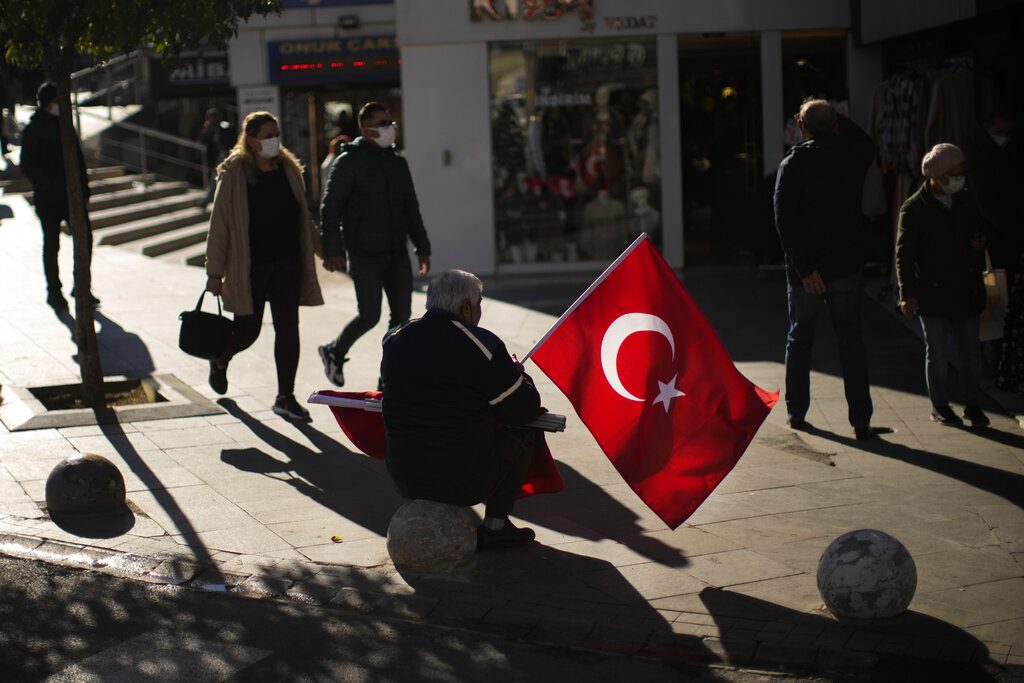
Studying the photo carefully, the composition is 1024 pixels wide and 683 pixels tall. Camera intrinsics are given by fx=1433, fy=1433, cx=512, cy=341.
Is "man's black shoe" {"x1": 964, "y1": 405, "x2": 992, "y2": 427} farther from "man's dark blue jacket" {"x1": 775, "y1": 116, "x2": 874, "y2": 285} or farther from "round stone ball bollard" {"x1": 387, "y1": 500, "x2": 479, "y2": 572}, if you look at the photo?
"round stone ball bollard" {"x1": 387, "y1": 500, "x2": 479, "y2": 572}

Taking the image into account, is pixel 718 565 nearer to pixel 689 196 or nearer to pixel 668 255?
pixel 668 255

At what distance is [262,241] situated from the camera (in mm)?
9008

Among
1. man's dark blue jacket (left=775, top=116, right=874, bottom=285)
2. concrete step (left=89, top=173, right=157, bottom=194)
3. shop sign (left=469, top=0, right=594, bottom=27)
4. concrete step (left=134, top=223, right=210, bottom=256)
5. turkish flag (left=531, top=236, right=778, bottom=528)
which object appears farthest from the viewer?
concrete step (left=89, top=173, right=157, bottom=194)

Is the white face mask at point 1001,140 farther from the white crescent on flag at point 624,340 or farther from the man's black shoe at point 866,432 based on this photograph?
the white crescent on flag at point 624,340

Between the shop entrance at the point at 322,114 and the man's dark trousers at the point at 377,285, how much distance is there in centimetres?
1506

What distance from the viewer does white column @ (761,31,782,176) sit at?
16500mm

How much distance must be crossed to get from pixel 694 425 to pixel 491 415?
0.95 meters

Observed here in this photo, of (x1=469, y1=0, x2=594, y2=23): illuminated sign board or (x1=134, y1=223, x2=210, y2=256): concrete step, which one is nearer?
(x1=469, y1=0, x2=594, y2=23): illuminated sign board

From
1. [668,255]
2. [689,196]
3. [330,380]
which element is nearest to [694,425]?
[330,380]

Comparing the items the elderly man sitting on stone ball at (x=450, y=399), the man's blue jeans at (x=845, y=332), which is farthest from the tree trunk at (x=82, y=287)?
the man's blue jeans at (x=845, y=332)

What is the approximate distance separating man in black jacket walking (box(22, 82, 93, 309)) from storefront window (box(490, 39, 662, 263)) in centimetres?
553

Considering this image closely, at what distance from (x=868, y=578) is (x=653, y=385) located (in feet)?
4.75

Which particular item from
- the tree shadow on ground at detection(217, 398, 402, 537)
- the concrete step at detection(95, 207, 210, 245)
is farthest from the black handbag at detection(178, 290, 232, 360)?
the concrete step at detection(95, 207, 210, 245)

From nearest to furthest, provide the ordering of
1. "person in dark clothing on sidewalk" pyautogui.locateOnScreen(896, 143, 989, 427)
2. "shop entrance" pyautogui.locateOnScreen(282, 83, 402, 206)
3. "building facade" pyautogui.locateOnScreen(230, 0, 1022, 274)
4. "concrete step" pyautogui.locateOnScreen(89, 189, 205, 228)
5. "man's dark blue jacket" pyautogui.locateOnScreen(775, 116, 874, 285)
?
"man's dark blue jacket" pyautogui.locateOnScreen(775, 116, 874, 285) → "person in dark clothing on sidewalk" pyautogui.locateOnScreen(896, 143, 989, 427) → "building facade" pyautogui.locateOnScreen(230, 0, 1022, 274) → "concrete step" pyautogui.locateOnScreen(89, 189, 205, 228) → "shop entrance" pyautogui.locateOnScreen(282, 83, 402, 206)
